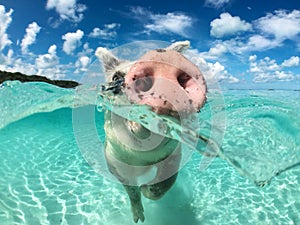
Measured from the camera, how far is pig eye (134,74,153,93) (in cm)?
254

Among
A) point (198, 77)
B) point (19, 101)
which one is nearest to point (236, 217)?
point (198, 77)

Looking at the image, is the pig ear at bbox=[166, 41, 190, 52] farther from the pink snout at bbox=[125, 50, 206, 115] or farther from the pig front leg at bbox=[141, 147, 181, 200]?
the pig front leg at bbox=[141, 147, 181, 200]

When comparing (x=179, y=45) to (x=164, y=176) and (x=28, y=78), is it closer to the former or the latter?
(x=164, y=176)

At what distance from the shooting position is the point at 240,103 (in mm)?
11172

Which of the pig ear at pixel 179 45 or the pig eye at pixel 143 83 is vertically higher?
the pig ear at pixel 179 45

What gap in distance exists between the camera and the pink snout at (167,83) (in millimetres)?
2379

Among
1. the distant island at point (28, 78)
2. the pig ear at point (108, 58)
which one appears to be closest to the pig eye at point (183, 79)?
the pig ear at point (108, 58)

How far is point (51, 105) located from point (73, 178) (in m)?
4.03

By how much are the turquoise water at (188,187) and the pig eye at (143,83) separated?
1.13 metres

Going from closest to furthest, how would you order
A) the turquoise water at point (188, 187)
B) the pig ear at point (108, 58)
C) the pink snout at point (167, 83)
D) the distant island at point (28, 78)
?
the pink snout at point (167, 83), the pig ear at point (108, 58), the turquoise water at point (188, 187), the distant island at point (28, 78)

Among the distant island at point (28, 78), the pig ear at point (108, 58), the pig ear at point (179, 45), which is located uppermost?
the distant island at point (28, 78)

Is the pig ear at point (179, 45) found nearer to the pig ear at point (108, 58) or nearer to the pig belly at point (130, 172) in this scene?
the pig ear at point (108, 58)

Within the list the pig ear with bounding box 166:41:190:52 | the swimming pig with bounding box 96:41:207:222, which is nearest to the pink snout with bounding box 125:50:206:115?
the swimming pig with bounding box 96:41:207:222

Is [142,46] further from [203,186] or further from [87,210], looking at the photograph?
→ [203,186]
